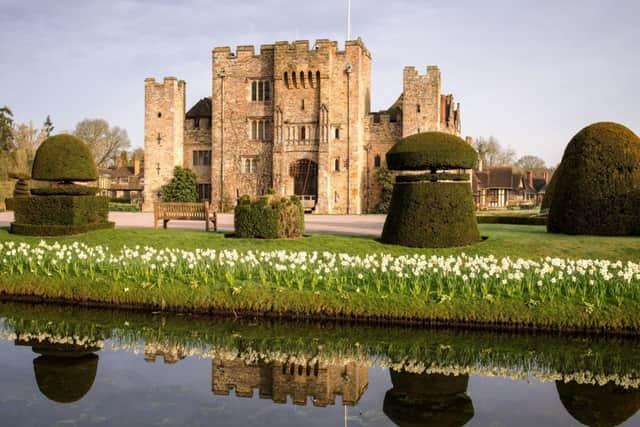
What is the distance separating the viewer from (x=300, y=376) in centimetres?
777

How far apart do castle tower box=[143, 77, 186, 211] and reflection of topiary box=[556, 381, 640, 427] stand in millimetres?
40782

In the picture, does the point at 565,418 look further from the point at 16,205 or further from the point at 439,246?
the point at 16,205

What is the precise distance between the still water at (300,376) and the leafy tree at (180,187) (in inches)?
1355

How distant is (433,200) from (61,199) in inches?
430

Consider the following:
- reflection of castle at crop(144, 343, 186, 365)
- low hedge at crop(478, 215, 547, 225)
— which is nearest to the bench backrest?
reflection of castle at crop(144, 343, 186, 365)

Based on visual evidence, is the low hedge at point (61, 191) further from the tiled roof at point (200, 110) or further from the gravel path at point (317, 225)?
the tiled roof at point (200, 110)

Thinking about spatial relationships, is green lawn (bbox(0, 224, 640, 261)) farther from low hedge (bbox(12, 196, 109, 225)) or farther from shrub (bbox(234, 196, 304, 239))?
low hedge (bbox(12, 196, 109, 225))

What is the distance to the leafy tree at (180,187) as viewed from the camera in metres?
44.5

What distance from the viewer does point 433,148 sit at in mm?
15805

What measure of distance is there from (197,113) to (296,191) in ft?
34.7

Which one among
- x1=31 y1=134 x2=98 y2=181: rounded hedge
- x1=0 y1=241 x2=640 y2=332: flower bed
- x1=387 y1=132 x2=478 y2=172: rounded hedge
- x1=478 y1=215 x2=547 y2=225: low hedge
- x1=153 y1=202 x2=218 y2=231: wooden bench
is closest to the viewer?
x1=0 y1=241 x2=640 y2=332: flower bed

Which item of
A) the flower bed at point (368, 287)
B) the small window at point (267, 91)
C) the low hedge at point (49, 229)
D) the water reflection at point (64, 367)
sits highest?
the small window at point (267, 91)

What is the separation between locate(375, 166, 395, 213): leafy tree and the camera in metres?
42.2

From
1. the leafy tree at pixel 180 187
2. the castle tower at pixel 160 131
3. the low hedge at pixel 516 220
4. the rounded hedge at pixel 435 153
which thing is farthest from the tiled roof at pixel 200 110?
the rounded hedge at pixel 435 153
